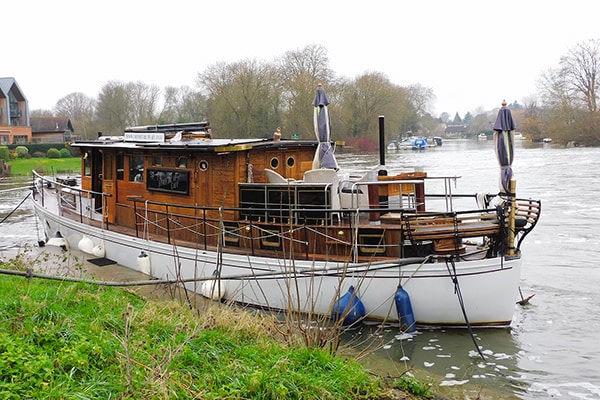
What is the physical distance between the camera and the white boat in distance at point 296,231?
8.42 meters

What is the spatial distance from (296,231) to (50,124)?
230ft

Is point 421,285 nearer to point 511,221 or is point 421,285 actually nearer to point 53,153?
Result: point 511,221

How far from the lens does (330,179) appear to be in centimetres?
952

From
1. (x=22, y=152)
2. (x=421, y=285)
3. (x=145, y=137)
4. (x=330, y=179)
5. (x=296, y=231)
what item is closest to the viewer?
(x=421, y=285)

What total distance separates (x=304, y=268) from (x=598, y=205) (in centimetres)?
1671

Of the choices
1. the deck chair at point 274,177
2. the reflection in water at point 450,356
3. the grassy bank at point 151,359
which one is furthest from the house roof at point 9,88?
the reflection in water at point 450,356

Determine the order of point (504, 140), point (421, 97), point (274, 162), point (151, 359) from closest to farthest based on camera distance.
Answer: point (151, 359) < point (504, 140) < point (274, 162) < point (421, 97)

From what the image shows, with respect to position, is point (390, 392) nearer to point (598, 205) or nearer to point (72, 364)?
point (72, 364)

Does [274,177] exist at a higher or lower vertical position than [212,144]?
lower

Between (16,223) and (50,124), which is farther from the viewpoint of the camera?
(50,124)

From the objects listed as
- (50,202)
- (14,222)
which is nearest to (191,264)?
(50,202)

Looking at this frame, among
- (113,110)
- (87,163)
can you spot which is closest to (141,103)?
(113,110)

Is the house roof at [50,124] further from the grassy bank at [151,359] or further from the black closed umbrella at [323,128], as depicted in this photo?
the grassy bank at [151,359]

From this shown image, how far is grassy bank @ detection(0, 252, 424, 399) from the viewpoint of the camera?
4449 mm
